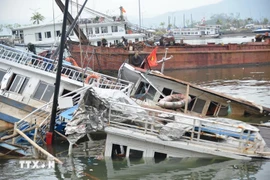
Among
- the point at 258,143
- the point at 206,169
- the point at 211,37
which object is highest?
the point at 211,37

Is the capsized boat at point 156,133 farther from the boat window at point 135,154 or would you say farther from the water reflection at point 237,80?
the water reflection at point 237,80

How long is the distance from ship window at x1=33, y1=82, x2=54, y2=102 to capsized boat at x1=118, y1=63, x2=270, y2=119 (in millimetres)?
4000

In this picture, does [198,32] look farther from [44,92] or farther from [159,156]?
[159,156]

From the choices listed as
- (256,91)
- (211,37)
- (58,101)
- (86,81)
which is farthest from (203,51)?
(211,37)

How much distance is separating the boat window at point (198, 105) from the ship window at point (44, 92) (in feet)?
22.3

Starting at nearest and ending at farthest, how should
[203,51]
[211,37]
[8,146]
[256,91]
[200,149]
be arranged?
[200,149] → [8,146] → [256,91] → [203,51] → [211,37]

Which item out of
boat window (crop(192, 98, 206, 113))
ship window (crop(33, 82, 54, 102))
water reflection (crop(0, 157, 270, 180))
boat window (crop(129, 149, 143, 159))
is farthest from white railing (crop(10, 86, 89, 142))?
boat window (crop(192, 98, 206, 113))

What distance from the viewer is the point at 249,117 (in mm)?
19297

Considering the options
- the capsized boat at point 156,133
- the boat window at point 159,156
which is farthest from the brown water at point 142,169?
the capsized boat at point 156,133

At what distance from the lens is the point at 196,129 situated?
12.8m

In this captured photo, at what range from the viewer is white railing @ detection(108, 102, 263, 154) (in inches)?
472

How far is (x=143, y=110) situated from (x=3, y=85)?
7.70 meters

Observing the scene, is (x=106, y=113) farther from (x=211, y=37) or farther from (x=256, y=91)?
(x=211, y=37)

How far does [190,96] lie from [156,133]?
22.2 ft
